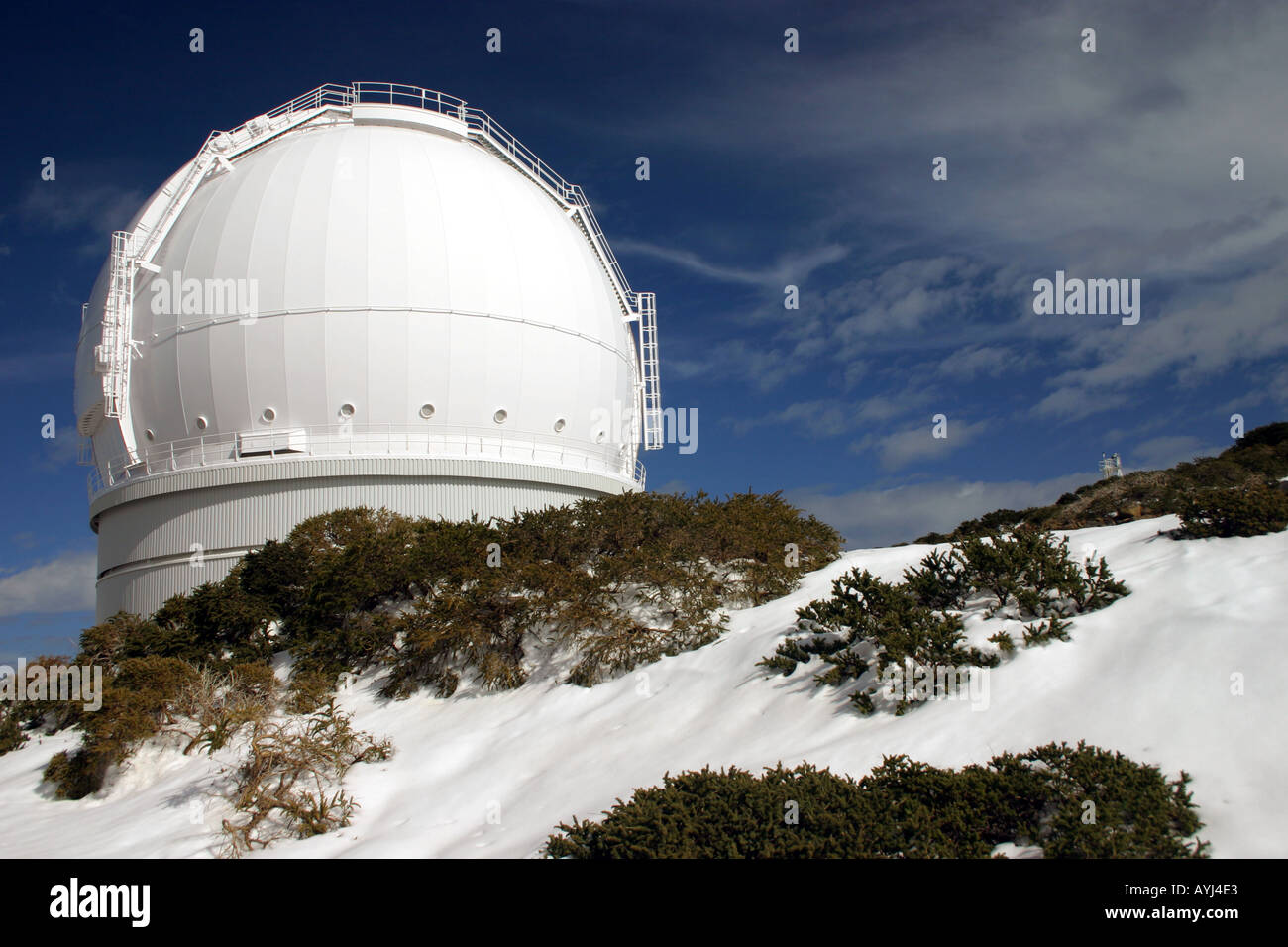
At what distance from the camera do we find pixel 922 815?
6.61 metres

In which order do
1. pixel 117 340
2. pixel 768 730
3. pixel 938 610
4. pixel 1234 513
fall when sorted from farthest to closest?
1. pixel 117 340
2. pixel 938 610
3. pixel 1234 513
4. pixel 768 730

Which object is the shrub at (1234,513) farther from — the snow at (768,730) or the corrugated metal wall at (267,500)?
the corrugated metal wall at (267,500)

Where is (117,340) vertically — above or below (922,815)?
above

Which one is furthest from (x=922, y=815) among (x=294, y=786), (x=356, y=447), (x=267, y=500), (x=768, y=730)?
(x=267, y=500)

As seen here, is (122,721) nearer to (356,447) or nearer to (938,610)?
(356,447)

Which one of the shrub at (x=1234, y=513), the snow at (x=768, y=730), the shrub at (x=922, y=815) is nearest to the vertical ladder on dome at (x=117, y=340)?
the snow at (x=768, y=730)

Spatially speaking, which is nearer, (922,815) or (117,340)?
(922,815)

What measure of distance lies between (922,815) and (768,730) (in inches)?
120

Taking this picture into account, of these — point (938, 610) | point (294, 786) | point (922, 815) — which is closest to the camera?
point (922, 815)

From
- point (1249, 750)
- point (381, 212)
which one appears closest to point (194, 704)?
point (381, 212)

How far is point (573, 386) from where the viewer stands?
22703 mm

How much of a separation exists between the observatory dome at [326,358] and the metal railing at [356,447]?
5 cm

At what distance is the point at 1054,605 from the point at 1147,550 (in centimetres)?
201
